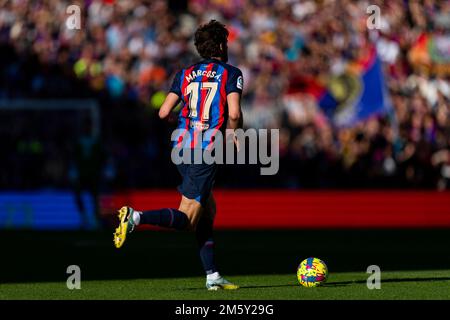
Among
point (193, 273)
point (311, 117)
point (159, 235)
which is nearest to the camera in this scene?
point (193, 273)

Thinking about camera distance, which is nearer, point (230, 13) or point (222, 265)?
point (222, 265)

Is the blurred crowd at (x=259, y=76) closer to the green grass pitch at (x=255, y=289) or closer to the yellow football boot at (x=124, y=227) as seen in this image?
the green grass pitch at (x=255, y=289)

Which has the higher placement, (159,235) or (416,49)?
(416,49)

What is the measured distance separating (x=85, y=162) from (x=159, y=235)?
2116 millimetres

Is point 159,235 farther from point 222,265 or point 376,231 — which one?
point 222,265

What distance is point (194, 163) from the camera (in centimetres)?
1021

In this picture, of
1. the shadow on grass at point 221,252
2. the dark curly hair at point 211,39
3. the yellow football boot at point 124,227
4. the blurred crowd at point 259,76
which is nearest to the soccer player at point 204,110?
the dark curly hair at point 211,39

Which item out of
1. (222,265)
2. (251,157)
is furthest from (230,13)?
(222,265)

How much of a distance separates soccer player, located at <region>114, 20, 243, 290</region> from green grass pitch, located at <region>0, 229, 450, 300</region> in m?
0.68

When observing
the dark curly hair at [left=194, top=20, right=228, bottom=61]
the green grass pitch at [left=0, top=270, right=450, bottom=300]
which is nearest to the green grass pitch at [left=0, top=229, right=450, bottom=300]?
the green grass pitch at [left=0, top=270, right=450, bottom=300]

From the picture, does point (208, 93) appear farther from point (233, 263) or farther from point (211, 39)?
point (233, 263)

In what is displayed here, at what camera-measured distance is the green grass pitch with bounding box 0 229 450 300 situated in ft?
34.0

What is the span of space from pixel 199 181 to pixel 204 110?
625mm

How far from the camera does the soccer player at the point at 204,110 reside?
10141 mm
